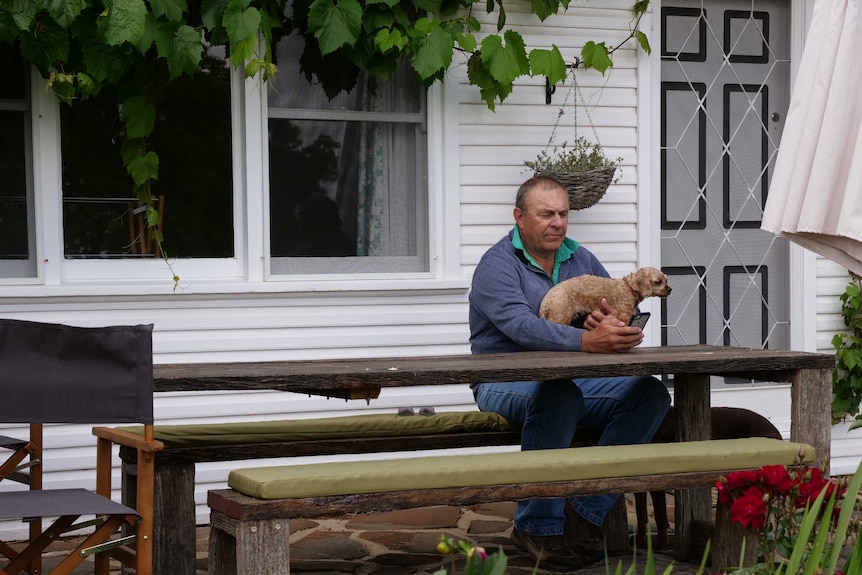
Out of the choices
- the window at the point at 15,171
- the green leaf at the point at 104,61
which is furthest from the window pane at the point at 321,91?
the window at the point at 15,171

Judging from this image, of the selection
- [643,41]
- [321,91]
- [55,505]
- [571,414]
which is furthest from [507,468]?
[643,41]

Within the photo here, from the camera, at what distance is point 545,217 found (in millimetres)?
4598

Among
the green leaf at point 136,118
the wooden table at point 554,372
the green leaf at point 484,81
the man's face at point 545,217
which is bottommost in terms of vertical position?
the wooden table at point 554,372

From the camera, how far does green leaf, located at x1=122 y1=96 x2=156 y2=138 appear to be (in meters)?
5.28

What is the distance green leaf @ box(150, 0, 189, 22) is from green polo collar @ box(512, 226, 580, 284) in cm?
185

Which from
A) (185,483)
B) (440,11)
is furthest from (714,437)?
(440,11)

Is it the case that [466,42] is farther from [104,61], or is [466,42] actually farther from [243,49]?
[104,61]

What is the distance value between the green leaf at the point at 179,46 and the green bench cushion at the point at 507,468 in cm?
248

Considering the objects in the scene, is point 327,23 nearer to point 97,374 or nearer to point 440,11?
point 440,11

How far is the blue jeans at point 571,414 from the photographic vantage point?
430cm

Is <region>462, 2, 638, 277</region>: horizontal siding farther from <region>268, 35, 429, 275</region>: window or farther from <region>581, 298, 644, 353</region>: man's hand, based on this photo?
<region>581, 298, 644, 353</region>: man's hand

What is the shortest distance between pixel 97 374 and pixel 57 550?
6.55 ft

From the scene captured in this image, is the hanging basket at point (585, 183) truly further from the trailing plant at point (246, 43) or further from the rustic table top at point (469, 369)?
the rustic table top at point (469, 369)

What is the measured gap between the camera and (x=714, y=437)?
4.66m
